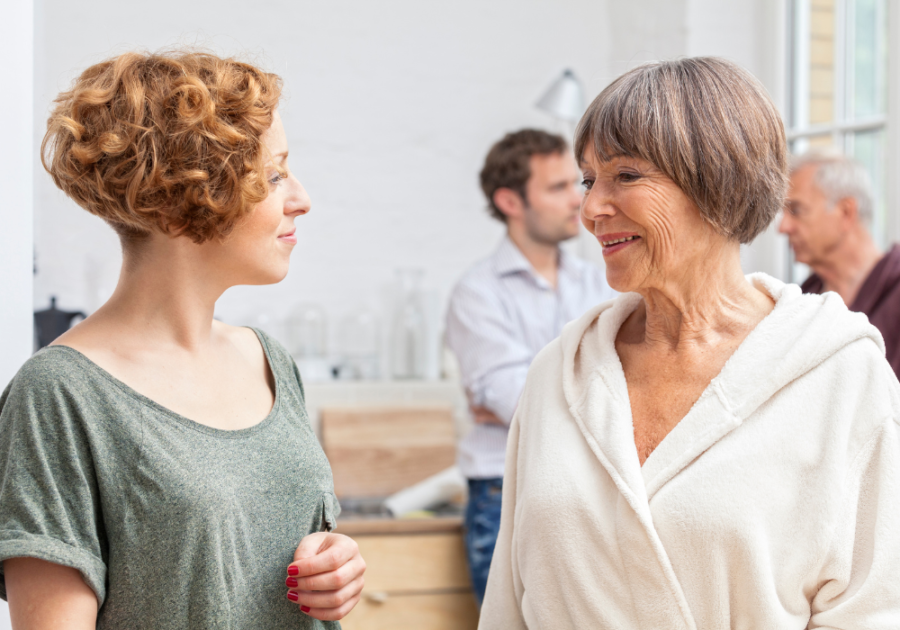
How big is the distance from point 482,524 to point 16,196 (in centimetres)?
→ 184

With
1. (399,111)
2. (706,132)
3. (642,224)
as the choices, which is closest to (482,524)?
(642,224)

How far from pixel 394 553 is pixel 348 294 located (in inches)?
57.0

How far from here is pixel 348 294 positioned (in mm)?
4023

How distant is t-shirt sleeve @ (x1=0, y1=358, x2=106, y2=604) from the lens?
0.92 meters

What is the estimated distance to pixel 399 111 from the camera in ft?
13.4

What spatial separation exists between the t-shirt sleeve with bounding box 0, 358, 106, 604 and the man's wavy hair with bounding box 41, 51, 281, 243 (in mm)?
236

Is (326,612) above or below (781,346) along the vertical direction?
below

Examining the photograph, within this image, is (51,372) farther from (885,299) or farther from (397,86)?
(397,86)

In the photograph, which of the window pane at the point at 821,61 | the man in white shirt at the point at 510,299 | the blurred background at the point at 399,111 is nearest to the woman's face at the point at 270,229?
the man in white shirt at the point at 510,299

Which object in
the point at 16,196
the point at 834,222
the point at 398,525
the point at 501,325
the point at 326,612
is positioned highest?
the point at 16,196

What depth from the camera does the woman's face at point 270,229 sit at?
1.17 m

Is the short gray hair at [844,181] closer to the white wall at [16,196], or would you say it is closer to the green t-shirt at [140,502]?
the green t-shirt at [140,502]

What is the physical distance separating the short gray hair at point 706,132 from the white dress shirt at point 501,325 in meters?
1.41

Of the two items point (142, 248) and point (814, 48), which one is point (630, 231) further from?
point (814, 48)
